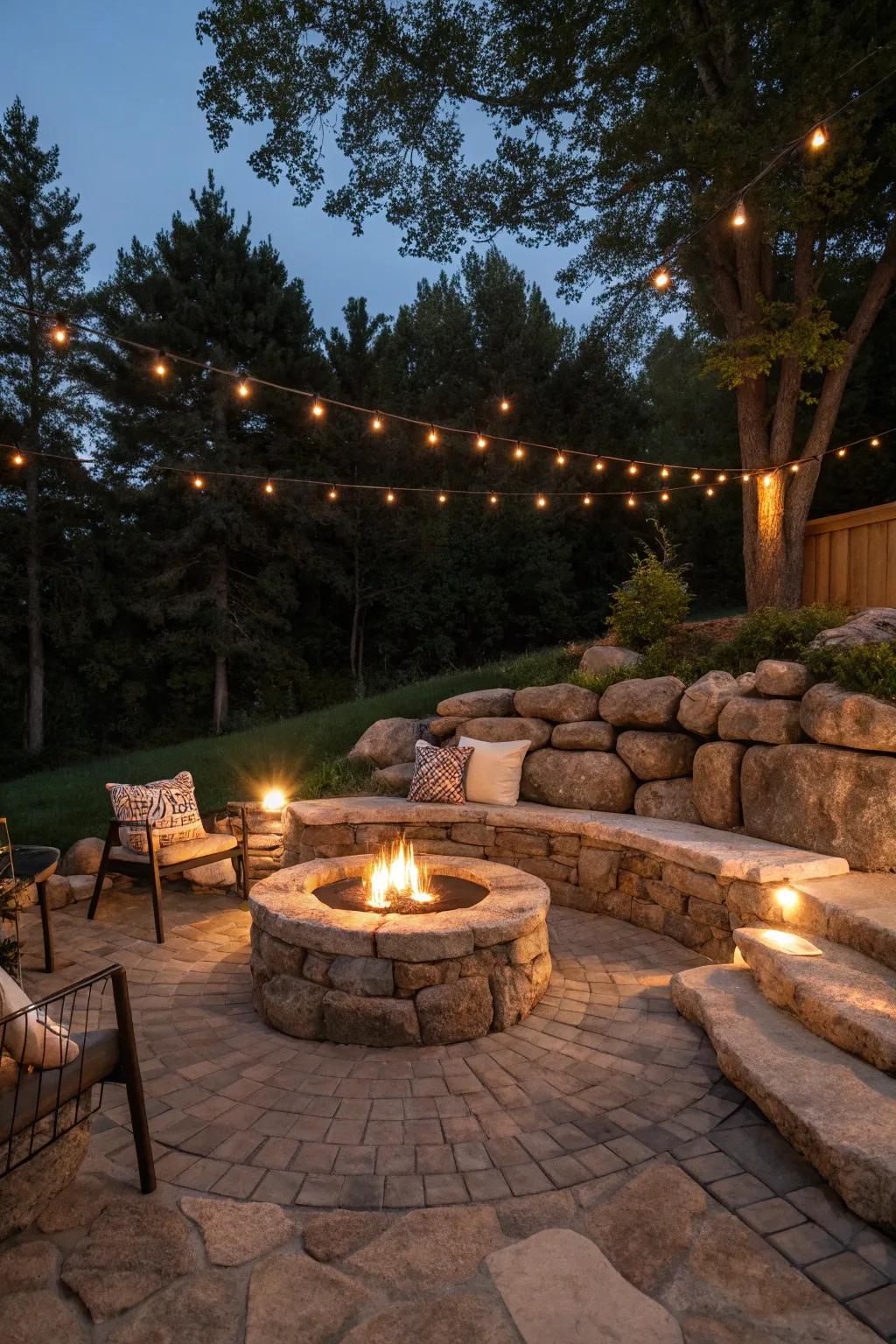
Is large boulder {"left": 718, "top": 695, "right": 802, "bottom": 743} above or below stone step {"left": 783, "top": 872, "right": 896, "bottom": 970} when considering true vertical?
above

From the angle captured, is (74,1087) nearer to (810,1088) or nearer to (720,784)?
(810,1088)

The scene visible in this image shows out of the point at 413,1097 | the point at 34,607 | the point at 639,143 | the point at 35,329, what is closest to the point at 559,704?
the point at 413,1097

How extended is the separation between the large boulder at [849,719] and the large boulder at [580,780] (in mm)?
1465

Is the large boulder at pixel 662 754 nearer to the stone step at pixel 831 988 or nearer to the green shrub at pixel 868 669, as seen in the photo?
the green shrub at pixel 868 669

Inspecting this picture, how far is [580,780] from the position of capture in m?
5.61

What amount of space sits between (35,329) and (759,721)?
1398 centimetres

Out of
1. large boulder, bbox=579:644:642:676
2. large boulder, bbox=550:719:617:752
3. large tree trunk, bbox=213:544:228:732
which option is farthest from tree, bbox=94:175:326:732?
large boulder, bbox=550:719:617:752

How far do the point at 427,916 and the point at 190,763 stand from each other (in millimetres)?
6507

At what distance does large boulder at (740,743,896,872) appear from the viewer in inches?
157

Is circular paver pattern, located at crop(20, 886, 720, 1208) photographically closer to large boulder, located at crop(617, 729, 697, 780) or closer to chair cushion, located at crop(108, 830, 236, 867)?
chair cushion, located at crop(108, 830, 236, 867)

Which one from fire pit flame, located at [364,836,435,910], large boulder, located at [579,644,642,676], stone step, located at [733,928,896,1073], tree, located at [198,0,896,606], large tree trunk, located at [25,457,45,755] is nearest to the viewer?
stone step, located at [733,928,896,1073]

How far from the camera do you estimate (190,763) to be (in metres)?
9.18

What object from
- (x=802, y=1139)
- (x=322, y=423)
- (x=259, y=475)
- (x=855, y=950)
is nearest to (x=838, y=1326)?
(x=802, y=1139)

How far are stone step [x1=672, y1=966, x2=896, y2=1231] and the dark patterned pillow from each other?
8.14 ft
